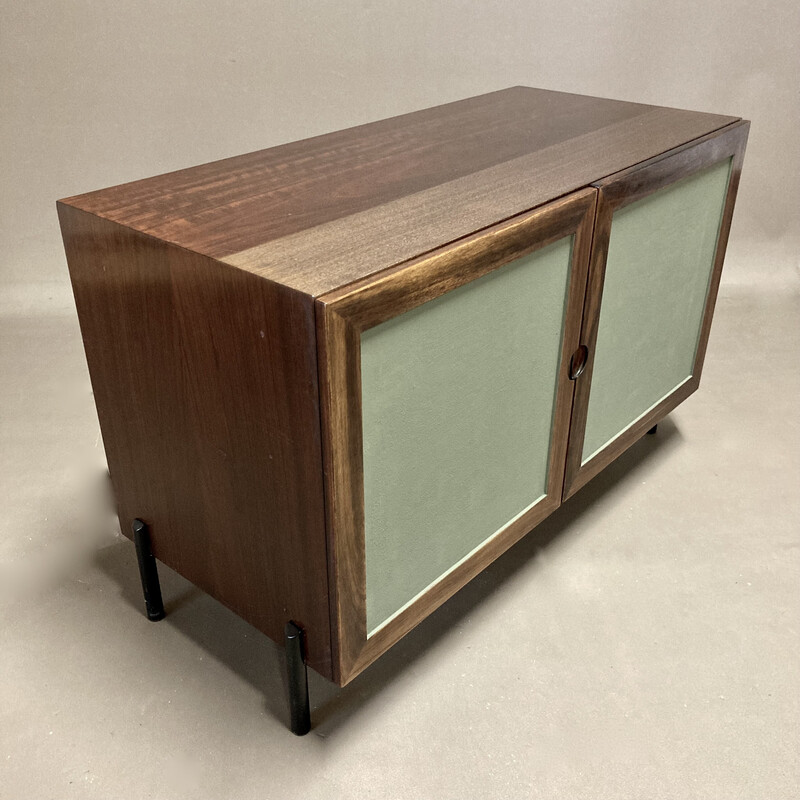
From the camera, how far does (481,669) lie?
58.1 inches

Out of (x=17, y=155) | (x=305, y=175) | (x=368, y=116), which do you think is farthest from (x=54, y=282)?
(x=305, y=175)

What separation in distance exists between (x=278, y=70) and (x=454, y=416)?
158 cm

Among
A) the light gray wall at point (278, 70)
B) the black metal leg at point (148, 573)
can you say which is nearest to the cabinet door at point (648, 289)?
the black metal leg at point (148, 573)

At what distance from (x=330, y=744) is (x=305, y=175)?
838 millimetres

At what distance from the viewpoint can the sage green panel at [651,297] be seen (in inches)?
58.9

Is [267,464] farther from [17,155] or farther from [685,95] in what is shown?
[685,95]

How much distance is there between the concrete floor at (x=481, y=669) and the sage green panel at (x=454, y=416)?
217 millimetres

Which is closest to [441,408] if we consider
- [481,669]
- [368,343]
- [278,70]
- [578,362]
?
[368,343]

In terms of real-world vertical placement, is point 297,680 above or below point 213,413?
below

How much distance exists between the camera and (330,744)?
135 cm

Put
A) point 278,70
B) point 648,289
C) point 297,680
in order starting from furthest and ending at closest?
1. point 278,70
2. point 648,289
3. point 297,680

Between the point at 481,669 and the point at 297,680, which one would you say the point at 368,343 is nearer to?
the point at 297,680

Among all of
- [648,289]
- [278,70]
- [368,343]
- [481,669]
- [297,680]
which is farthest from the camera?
[278,70]

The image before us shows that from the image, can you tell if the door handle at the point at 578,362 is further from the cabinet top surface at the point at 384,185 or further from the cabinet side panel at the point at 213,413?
the cabinet side panel at the point at 213,413
